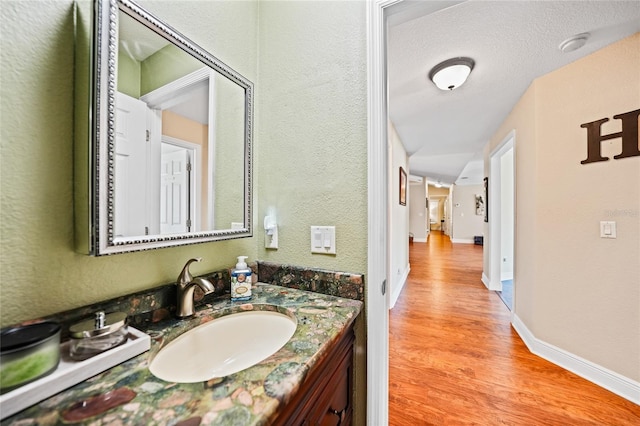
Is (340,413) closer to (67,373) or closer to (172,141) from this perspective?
(67,373)

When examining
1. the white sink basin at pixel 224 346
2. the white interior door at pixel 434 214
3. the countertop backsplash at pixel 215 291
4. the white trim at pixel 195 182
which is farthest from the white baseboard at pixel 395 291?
the white interior door at pixel 434 214

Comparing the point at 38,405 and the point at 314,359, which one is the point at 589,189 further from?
the point at 38,405

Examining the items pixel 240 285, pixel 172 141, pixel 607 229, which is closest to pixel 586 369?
pixel 607 229

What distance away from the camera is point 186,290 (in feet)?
2.61

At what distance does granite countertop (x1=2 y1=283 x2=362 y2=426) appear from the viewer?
396 mm

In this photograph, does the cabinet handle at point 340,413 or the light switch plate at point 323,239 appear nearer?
the cabinet handle at point 340,413

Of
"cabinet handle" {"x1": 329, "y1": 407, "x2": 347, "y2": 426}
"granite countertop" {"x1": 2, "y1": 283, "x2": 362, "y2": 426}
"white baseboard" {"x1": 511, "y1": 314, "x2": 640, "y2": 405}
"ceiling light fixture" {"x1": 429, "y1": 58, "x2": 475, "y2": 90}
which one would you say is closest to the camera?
"granite countertop" {"x1": 2, "y1": 283, "x2": 362, "y2": 426}

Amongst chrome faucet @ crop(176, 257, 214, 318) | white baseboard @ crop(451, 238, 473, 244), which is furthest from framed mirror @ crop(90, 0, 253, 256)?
white baseboard @ crop(451, 238, 473, 244)

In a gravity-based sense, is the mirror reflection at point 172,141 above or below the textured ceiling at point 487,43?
below

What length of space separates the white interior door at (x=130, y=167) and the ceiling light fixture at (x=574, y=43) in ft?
8.25

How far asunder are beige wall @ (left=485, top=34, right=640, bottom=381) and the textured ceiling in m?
0.21

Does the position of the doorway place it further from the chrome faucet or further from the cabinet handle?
the chrome faucet

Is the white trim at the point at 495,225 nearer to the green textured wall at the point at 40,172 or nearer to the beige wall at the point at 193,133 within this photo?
the beige wall at the point at 193,133

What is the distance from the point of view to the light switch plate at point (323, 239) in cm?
104
